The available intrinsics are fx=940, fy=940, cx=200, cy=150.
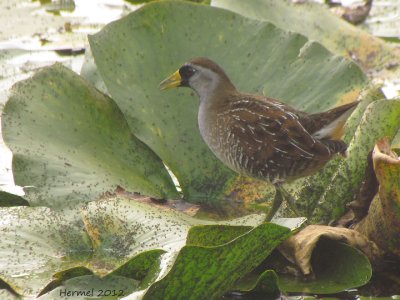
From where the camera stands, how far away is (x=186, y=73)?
5418 millimetres

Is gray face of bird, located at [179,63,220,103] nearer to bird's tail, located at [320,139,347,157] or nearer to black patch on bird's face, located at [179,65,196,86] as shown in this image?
black patch on bird's face, located at [179,65,196,86]

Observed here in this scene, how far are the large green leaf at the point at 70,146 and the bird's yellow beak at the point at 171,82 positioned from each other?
302mm

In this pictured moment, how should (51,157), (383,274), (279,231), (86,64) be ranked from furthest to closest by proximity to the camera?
(86,64) → (51,157) → (383,274) → (279,231)

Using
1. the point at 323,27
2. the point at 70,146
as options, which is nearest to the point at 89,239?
the point at 70,146

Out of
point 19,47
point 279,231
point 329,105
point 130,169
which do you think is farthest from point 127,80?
point 19,47

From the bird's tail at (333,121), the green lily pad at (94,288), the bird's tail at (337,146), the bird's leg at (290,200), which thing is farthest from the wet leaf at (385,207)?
the green lily pad at (94,288)

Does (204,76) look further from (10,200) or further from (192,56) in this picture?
(10,200)

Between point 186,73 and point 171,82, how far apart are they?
0.38 feet

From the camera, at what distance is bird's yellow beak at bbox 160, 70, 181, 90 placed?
534 centimetres

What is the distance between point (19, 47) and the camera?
7.20 m

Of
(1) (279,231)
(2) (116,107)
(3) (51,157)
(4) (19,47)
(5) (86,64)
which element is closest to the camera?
(1) (279,231)

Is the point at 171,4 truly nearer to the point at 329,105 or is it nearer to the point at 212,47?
the point at 212,47

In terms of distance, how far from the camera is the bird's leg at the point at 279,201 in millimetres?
4789

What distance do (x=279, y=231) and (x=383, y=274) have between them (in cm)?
72
